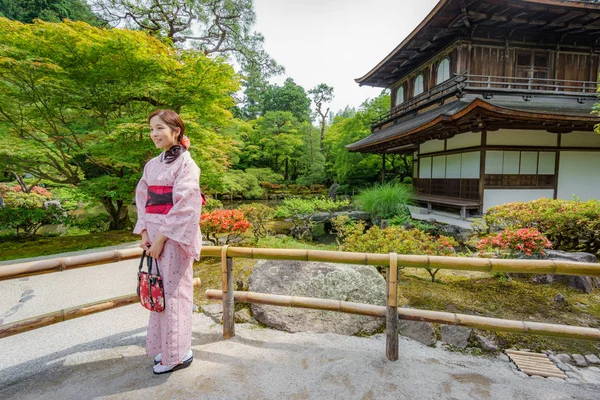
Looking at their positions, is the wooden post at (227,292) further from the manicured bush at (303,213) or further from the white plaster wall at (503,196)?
the white plaster wall at (503,196)

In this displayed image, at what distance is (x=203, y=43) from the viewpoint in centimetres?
1462

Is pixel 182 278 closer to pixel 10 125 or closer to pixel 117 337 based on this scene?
pixel 117 337

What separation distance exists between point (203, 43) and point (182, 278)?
52.4 feet

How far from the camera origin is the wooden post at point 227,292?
219 cm

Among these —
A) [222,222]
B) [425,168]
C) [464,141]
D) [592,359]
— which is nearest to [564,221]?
[592,359]

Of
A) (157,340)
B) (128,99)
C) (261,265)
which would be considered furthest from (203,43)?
(157,340)

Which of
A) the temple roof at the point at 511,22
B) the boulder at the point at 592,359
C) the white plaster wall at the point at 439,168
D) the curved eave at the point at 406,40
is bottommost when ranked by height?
the boulder at the point at 592,359

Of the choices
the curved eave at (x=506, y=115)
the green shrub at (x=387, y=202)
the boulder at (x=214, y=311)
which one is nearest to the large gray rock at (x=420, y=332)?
the boulder at (x=214, y=311)

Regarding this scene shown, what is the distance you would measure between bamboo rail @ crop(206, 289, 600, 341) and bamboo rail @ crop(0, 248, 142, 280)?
2.59 feet

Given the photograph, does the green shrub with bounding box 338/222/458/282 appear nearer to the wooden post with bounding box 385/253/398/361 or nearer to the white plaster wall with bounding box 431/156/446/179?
the wooden post with bounding box 385/253/398/361

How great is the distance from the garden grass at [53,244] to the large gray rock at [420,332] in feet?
18.5

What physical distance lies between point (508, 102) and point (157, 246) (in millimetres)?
10265

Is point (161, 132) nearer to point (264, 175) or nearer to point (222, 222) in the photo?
point (222, 222)

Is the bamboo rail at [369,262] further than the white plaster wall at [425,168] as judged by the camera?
No
